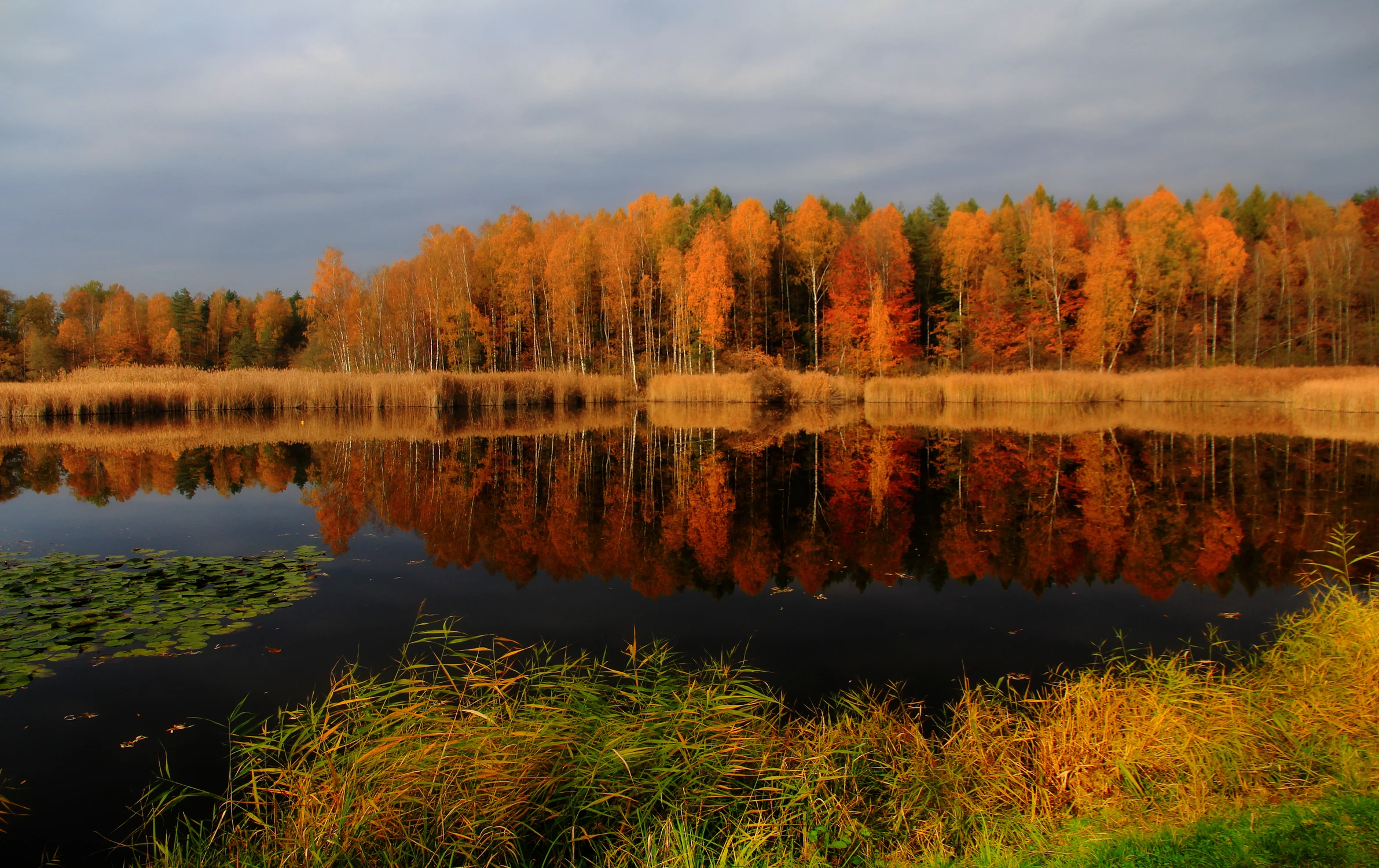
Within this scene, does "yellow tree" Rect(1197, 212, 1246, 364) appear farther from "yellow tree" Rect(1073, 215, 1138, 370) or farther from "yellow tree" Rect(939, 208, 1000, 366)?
"yellow tree" Rect(939, 208, 1000, 366)

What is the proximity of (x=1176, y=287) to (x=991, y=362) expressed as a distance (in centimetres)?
1043

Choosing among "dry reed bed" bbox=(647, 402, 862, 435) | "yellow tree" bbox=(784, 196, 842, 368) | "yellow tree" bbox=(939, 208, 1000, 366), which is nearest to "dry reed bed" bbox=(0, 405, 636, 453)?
"dry reed bed" bbox=(647, 402, 862, 435)

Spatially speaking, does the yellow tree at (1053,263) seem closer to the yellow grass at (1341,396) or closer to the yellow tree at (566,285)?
the yellow grass at (1341,396)

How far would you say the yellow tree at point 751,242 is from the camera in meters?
40.8

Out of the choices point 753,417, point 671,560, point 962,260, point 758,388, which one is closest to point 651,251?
point 758,388

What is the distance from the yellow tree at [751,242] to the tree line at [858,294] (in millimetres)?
134

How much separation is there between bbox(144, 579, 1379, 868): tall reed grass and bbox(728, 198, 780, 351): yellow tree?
37080mm

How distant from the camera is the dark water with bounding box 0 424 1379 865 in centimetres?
414

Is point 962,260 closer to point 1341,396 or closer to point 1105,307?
point 1105,307

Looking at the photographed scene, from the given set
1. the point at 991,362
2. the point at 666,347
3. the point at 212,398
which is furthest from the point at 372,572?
the point at 991,362

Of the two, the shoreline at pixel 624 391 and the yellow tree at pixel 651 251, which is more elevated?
the yellow tree at pixel 651 251

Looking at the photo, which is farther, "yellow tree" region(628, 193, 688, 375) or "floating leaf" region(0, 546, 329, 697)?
"yellow tree" region(628, 193, 688, 375)

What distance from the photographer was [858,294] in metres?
40.9

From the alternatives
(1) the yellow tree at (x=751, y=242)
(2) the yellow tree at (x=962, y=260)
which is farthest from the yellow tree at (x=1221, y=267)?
(1) the yellow tree at (x=751, y=242)
